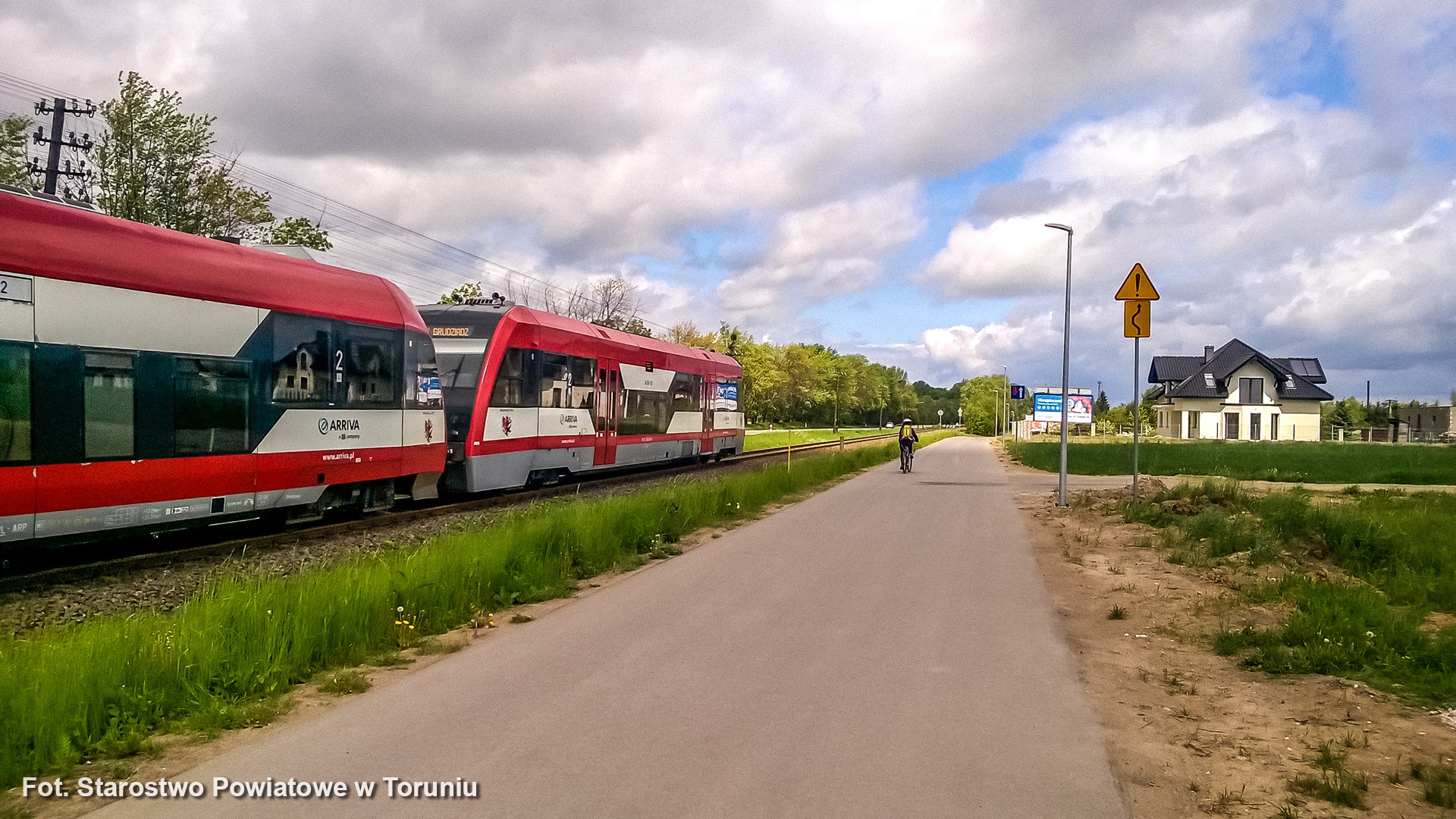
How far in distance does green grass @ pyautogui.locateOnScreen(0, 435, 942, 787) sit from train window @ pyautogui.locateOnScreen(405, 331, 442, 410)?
4.91 meters

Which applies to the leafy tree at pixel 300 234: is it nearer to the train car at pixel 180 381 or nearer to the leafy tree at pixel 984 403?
the train car at pixel 180 381

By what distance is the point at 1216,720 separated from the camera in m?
5.60

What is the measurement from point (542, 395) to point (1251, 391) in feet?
238

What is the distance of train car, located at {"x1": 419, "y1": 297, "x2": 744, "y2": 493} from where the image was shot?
674 inches

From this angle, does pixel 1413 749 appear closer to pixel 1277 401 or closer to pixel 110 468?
pixel 110 468

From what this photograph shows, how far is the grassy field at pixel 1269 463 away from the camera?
2917cm

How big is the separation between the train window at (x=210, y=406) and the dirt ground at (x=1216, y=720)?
9223 mm

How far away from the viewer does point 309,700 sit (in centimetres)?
560

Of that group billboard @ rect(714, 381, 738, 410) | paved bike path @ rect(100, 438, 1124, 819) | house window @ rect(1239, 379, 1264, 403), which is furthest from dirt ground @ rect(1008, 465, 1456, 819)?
house window @ rect(1239, 379, 1264, 403)

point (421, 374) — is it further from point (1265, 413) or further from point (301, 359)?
point (1265, 413)

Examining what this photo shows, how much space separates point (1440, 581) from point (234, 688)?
A: 34.4ft

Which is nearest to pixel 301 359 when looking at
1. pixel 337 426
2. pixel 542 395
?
pixel 337 426

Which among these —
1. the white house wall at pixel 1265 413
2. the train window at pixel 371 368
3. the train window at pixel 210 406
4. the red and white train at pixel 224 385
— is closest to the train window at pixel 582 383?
the red and white train at pixel 224 385

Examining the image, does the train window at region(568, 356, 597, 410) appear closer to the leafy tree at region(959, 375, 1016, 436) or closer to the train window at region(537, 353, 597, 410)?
the train window at region(537, 353, 597, 410)
